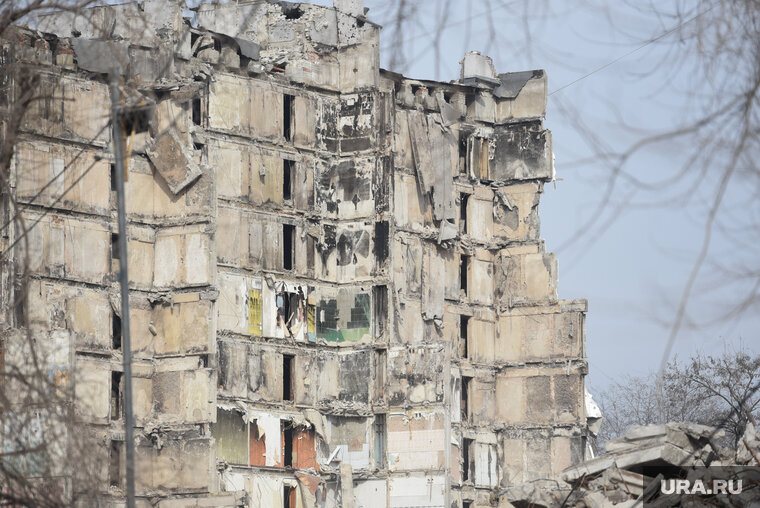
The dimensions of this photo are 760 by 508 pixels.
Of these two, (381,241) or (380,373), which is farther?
(381,241)

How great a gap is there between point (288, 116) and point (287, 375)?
8405mm

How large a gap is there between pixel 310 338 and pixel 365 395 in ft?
8.25

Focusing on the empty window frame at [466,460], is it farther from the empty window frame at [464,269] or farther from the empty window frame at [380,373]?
the empty window frame at [464,269]

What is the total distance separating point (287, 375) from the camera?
4753 cm

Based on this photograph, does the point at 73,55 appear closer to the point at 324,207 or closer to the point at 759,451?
Result: the point at 324,207

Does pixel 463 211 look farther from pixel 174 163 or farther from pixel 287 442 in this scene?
pixel 174 163

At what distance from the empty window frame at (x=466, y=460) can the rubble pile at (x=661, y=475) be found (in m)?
22.9

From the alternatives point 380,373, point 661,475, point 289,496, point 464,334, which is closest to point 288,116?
point 380,373

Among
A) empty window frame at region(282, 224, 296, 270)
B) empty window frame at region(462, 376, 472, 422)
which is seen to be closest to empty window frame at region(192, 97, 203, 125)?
empty window frame at region(282, 224, 296, 270)

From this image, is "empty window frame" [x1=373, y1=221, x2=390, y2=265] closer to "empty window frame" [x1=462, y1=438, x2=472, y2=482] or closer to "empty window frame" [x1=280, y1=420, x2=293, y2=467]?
"empty window frame" [x1=280, y1=420, x2=293, y2=467]

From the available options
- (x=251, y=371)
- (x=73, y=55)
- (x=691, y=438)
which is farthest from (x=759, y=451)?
(x=73, y=55)

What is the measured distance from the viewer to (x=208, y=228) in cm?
4509

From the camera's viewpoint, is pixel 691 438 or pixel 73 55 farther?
Answer: pixel 73 55

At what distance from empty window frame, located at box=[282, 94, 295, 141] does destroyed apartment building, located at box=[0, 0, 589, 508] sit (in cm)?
7
